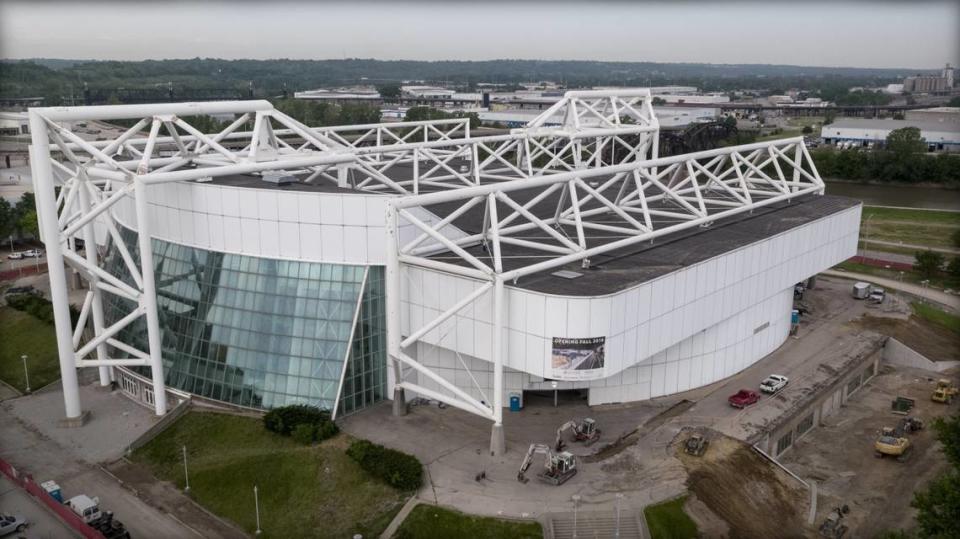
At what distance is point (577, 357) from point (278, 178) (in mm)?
23935

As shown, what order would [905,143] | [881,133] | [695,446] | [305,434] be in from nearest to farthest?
[305,434]
[695,446]
[905,143]
[881,133]

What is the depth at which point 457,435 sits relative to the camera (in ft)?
142

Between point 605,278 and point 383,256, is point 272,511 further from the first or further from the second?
point 605,278

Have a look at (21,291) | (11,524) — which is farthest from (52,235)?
(21,291)

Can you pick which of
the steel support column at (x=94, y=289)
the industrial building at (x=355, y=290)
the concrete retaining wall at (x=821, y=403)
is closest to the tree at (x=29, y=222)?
the industrial building at (x=355, y=290)

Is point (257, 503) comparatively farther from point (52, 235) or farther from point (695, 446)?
point (695, 446)

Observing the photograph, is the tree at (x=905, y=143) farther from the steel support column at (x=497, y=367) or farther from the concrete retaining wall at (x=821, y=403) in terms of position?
the steel support column at (x=497, y=367)

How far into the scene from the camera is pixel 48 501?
3650 centimetres

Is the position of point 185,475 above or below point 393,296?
below

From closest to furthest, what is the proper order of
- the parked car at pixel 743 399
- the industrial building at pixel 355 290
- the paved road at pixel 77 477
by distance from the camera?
the paved road at pixel 77 477
the industrial building at pixel 355 290
the parked car at pixel 743 399

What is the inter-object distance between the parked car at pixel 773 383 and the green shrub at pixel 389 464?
24543 millimetres

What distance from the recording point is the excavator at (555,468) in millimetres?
38062

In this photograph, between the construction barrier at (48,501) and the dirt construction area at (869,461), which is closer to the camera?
the construction barrier at (48,501)

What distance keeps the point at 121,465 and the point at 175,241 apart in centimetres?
1445
